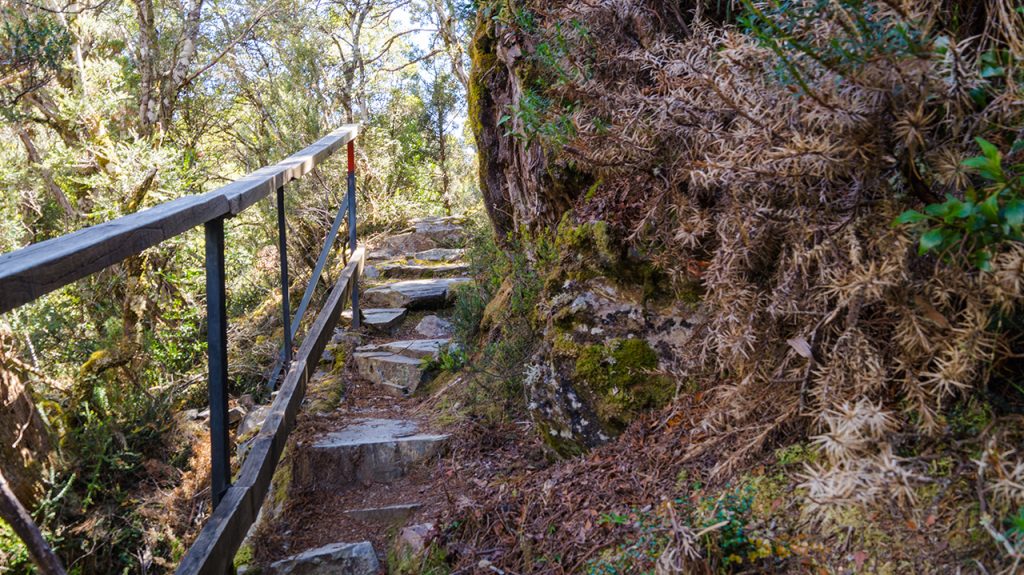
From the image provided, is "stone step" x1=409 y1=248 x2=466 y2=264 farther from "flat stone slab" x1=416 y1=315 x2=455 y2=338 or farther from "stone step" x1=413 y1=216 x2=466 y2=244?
"flat stone slab" x1=416 y1=315 x2=455 y2=338

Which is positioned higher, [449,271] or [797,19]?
[797,19]

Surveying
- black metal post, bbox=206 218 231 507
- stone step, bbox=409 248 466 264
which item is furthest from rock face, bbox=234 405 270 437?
stone step, bbox=409 248 466 264

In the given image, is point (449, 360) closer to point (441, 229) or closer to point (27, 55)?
point (27, 55)

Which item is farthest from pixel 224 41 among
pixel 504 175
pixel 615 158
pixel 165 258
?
pixel 615 158

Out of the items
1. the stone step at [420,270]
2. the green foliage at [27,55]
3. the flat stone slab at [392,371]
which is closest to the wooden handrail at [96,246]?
the flat stone slab at [392,371]

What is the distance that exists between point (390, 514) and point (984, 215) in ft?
8.79

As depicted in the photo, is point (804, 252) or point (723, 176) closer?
point (804, 252)

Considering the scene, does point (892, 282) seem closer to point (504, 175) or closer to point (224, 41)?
point (504, 175)

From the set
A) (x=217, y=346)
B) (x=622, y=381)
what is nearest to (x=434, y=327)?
(x=622, y=381)

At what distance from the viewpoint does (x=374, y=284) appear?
729cm

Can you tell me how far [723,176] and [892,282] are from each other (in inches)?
21.2

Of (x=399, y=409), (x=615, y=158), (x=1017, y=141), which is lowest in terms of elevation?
(x=399, y=409)

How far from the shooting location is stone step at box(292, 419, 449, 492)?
3527mm

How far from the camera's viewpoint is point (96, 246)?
1.43m
